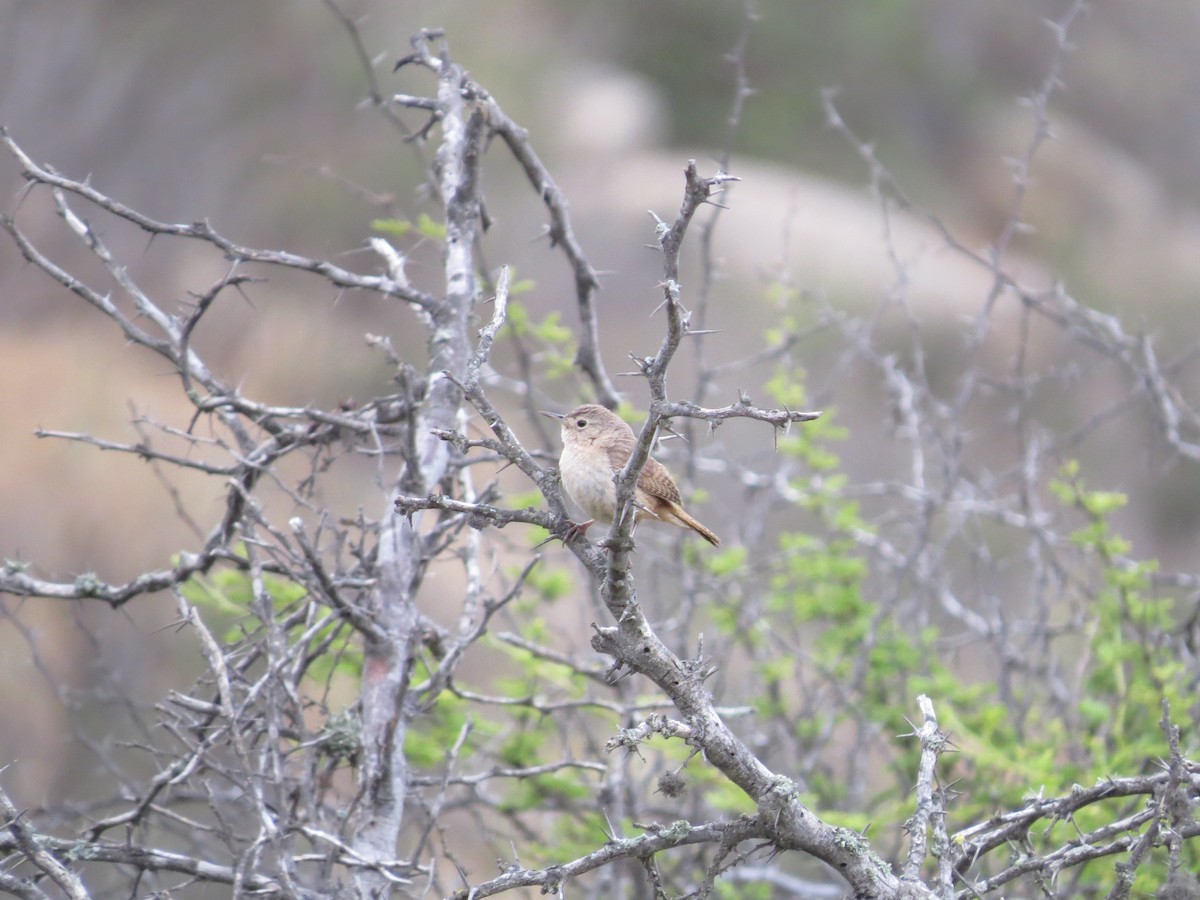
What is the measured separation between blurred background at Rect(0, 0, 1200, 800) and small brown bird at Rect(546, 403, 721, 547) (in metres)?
2.68

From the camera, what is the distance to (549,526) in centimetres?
288

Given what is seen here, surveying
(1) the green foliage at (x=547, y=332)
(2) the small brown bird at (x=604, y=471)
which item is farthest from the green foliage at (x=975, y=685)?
(2) the small brown bird at (x=604, y=471)

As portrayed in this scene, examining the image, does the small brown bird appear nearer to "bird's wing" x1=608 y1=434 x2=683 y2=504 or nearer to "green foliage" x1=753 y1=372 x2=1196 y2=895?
"bird's wing" x1=608 y1=434 x2=683 y2=504

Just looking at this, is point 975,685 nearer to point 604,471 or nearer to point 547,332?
point 547,332

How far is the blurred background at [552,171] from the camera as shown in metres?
14.1

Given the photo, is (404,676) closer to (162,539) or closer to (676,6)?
(162,539)

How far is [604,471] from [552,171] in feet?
53.9

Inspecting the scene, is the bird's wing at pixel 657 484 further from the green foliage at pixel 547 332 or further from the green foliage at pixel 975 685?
the green foliage at pixel 975 685

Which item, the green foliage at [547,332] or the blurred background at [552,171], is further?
the blurred background at [552,171]

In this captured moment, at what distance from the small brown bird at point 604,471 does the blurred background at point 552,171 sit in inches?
106

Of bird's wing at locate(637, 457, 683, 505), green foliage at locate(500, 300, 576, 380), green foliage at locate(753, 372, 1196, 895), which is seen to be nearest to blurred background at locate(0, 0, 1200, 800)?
green foliage at locate(753, 372, 1196, 895)

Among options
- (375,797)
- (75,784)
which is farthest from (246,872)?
(75,784)

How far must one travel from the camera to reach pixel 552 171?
65.4ft

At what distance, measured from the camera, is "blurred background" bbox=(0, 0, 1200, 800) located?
46.4 feet
